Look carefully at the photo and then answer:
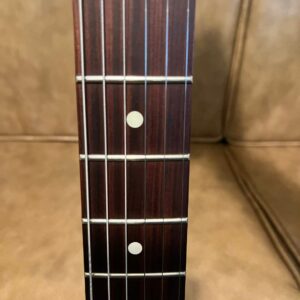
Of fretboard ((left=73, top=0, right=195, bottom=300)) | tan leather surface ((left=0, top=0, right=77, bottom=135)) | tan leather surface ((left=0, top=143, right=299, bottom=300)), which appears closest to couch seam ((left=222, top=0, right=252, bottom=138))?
tan leather surface ((left=0, top=143, right=299, bottom=300))

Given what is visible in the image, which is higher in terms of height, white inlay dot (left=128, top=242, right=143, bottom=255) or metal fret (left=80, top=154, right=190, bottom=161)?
metal fret (left=80, top=154, right=190, bottom=161)

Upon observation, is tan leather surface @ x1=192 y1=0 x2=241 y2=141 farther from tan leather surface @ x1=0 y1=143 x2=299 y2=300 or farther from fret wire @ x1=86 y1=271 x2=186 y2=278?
fret wire @ x1=86 y1=271 x2=186 y2=278

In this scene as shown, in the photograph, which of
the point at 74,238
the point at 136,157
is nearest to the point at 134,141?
the point at 136,157

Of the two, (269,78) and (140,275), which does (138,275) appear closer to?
(140,275)

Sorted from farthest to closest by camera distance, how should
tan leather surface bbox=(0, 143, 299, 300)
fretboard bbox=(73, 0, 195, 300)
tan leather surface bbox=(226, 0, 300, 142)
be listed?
tan leather surface bbox=(226, 0, 300, 142)
tan leather surface bbox=(0, 143, 299, 300)
fretboard bbox=(73, 0, 195, 300)

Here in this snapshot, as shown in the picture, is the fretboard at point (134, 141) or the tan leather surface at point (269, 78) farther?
the tan leather surface at point (269, 78)

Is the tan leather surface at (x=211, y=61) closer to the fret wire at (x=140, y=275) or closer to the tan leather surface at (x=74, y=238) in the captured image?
the tan leather surface at (x=74, y=238)

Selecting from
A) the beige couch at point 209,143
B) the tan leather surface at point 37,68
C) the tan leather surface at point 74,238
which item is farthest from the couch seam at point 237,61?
the tan leather surface at point 37,68

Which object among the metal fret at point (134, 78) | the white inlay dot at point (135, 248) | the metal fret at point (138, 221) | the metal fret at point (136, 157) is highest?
the metal fret at point (134, 78)

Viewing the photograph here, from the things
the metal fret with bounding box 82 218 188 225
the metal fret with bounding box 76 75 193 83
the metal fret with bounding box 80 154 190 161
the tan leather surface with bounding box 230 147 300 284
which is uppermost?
the metal fret with bounding box 76 75 193 83

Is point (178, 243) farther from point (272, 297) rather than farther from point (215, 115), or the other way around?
point (215, 115)
